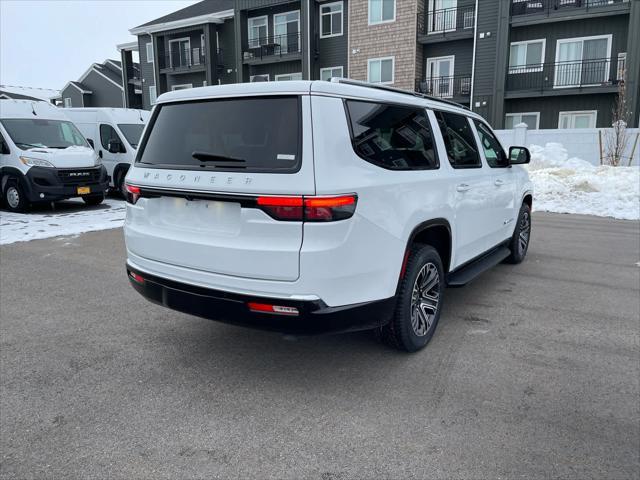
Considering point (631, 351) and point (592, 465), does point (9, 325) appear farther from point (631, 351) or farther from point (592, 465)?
point (631, 351)

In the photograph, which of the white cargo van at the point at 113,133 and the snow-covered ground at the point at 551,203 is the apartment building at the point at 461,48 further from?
the white cargo van at the point at 113,133

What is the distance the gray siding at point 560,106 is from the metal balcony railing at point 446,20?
4.06 m

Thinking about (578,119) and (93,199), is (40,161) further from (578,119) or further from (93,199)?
(578,119)

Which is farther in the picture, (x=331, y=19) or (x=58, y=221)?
(x=331, y=19)

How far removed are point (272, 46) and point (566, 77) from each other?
14.5m

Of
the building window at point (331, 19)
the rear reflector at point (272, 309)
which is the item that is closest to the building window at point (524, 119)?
the building window at point (331, 19)

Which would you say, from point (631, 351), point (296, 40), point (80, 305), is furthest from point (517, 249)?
point (296, 40)

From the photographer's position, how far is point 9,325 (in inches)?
179

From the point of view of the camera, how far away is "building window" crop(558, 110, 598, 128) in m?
20.5

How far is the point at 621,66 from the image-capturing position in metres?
19.4

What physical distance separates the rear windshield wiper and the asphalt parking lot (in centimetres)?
154

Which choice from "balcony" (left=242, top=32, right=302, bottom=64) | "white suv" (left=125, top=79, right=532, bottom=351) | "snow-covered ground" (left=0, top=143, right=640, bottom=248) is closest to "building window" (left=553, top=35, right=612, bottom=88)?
"snow-covered ground" (left=0, top=143, right=640, bottom=248)

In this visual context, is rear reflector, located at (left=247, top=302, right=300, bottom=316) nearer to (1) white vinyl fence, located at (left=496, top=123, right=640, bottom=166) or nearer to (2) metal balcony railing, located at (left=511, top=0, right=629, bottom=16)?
(1) white vinyl fence, located at (left=496, top=123, right=640, bottom=166)

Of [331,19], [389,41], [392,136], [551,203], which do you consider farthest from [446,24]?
[392,136]
